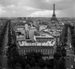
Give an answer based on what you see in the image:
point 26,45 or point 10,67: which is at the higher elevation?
point 26,45

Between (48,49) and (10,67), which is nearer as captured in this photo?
(10,67)

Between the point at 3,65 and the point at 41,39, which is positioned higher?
the point at 41,39

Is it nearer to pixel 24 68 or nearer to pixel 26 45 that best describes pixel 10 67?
pixel 24 68

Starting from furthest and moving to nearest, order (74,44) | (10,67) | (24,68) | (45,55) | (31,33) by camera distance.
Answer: (31,33), (74,44), (45,55), (10,67), (24,68)

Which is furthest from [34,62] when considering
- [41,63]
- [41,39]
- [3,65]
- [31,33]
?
[31,33]

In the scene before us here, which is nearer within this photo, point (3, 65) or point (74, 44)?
point (3, 65)

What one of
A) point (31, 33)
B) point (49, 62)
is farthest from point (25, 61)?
point (31, 33)

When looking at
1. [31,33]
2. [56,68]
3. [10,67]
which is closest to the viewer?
[56,68]

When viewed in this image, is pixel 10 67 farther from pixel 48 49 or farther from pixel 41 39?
pixel 41 39

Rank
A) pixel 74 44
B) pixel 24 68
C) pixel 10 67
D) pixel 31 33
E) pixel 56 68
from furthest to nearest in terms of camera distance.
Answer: pixel 31 33 → pixel 74 44 → pixel 10 67 → pixel 24 68 → pixel 56 68
